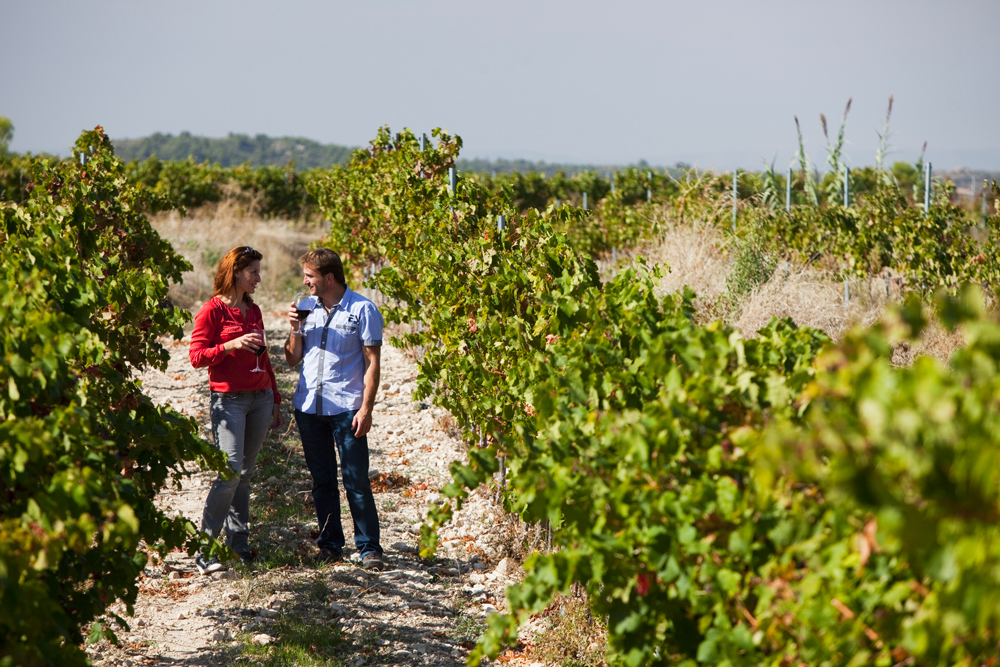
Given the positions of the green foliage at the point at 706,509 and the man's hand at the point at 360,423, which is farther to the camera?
the man's hand at the point at 360,423

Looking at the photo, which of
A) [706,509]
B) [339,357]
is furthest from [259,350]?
[706,509]

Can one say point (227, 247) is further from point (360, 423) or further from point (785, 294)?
point (360, 423)

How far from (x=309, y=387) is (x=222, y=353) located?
0.50m

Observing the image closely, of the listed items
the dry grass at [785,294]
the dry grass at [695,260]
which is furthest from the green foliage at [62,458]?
the dry grass at [695,260]

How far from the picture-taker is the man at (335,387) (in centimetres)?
433

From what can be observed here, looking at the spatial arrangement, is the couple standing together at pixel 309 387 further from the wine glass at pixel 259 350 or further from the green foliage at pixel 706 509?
the green foliage at pixel 706 509

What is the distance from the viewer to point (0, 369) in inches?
84.0

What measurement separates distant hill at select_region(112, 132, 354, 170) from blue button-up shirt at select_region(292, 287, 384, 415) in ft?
309

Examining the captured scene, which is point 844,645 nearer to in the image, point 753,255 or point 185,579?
point 185,579

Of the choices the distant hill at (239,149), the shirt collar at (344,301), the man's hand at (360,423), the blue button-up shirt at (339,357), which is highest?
the distant hill at (239,149)

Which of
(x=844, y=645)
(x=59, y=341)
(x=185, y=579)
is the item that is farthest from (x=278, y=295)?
(x=844, y=645)

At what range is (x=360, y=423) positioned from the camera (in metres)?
4.29

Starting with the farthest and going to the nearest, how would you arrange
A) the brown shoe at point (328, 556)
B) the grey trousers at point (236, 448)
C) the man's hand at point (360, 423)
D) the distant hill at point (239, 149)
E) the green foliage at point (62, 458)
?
the distant hill at point (239, 149) → the brown shoe at point (328, 556) → the man's hand at point (360, 423) → the grey trousers at point (236, 448) → the green foliage at point (62, 458)

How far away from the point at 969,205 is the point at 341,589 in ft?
56.5
